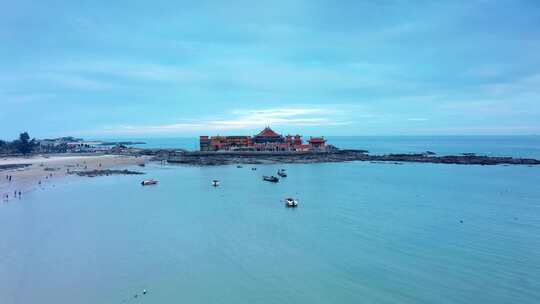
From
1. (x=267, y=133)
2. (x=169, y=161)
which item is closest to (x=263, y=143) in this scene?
(x=267, y=133)

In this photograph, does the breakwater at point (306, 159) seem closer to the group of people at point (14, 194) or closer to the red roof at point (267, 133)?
the red roof at point (267, 133)

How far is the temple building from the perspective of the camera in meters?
76.0

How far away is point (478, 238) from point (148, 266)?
16.3m

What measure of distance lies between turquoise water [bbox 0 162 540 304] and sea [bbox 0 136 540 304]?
0.24ft

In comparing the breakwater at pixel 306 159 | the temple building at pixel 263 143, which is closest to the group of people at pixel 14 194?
the breakwater at pixel 306 159

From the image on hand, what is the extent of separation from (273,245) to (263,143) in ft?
188

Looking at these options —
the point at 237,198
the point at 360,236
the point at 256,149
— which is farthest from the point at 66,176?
the point at 360,236

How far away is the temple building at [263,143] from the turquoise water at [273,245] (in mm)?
37383

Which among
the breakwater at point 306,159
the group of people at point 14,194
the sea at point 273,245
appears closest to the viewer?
the sea at point 273,245

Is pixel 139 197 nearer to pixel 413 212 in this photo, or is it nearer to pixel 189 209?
pixel 189 209

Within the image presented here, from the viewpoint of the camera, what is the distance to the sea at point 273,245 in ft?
49.9

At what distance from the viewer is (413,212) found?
28047mm

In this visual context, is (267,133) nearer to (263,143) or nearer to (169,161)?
(263,143)

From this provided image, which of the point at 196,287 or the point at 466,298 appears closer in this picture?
the point at 466,298
